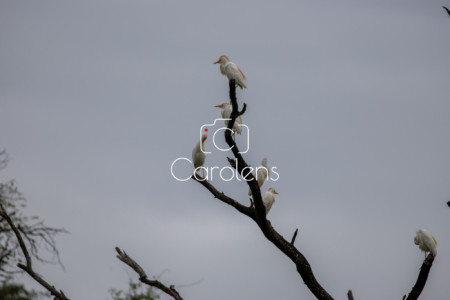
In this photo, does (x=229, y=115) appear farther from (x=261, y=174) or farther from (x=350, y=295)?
(x=350, y=295)

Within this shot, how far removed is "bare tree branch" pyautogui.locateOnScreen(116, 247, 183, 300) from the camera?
6738 millimetres

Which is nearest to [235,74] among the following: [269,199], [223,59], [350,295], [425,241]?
[223,59]

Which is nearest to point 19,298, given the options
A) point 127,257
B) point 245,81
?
point 127,257

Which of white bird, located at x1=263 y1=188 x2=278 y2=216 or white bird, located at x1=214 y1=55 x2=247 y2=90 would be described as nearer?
→ white bird, located at x1=214 y1=55 x2=247 y2=90

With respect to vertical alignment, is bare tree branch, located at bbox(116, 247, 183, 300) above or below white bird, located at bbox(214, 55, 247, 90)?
below

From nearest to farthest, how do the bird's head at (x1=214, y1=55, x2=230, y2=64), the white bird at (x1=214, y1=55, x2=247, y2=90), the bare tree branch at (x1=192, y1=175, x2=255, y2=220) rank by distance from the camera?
the bare tree branch at (x1=192, y1=175, x2=255, y2=220) < the white bird at (x1=214, y1=55, x2=247, y2=90) < the bird's head at (x1=214, y1=55, x2=230, y2=64)

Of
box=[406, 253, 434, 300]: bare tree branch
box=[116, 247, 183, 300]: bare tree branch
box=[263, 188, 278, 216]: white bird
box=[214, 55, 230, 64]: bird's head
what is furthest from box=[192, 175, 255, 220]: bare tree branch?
box=[214, 55, 230, 64]: bird's head

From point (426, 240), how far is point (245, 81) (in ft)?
14.2

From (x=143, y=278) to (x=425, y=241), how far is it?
497 centimetres

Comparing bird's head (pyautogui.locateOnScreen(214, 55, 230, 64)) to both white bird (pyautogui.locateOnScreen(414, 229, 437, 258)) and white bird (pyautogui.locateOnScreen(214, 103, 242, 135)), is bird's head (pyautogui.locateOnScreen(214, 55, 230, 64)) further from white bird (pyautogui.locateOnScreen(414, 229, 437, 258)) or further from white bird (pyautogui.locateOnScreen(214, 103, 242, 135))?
white bird (pyautogui.locateOnScreen(414, 229, 437, 258))

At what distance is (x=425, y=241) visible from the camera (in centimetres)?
820

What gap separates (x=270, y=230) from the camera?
703 centimetres

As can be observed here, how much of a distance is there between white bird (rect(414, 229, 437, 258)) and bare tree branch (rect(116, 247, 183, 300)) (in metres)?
4.39

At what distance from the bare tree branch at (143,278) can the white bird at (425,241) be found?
439 centimetres
